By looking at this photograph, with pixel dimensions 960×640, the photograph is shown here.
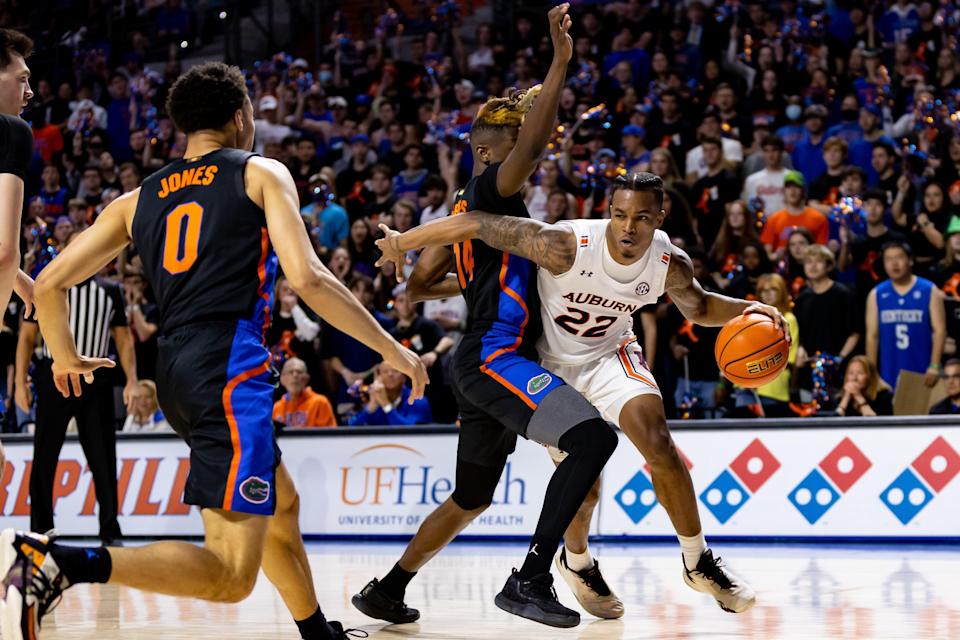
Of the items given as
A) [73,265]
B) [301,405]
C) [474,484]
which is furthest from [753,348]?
[301,405]

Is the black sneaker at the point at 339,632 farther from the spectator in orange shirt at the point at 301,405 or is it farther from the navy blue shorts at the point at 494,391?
the spectator in orange shirt at the point at 301,405

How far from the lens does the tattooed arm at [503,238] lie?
541cm

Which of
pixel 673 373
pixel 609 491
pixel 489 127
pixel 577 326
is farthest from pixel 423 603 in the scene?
pixel 673 373

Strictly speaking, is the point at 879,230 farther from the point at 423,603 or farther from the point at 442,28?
the point at 442,28

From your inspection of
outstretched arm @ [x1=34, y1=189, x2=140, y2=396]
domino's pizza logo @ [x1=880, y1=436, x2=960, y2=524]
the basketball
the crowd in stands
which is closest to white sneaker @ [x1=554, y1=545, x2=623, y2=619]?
the basketball

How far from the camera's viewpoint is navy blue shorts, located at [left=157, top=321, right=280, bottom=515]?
3838 mm

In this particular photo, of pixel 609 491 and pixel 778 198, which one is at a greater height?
pixel 778 198

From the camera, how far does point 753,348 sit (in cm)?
561

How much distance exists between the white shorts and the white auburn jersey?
4 centimetres

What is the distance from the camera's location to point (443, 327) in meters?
11.8

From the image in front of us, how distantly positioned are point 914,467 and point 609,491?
2235 millimetres

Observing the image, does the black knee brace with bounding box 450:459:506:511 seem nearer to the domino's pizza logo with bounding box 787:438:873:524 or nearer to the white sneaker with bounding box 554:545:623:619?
the white sneaker with bounding box 554:545:623:619

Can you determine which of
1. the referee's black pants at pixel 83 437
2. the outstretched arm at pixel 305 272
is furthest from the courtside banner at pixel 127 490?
the outstretched arm at pixel 305 272

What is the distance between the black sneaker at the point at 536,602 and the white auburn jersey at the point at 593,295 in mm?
1132
